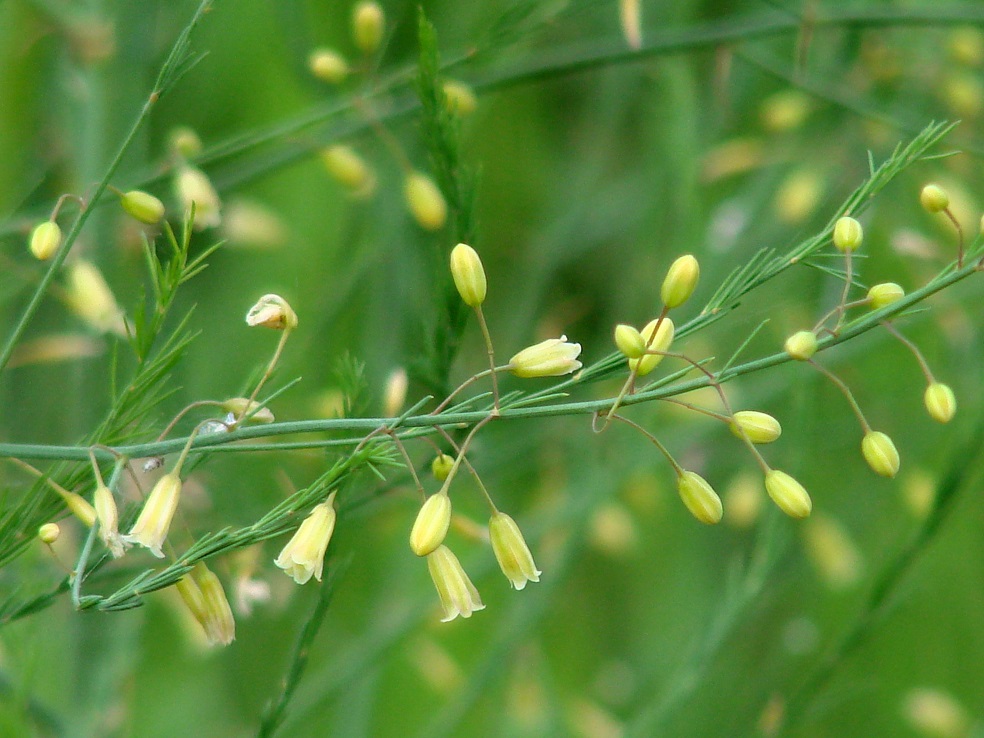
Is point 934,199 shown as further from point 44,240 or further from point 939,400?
point 44,240

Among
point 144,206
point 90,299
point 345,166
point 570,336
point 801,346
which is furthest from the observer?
point 570,336

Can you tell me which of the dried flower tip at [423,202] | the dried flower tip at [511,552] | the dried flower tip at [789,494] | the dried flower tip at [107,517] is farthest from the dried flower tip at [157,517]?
the dried flower tip at [423,202]

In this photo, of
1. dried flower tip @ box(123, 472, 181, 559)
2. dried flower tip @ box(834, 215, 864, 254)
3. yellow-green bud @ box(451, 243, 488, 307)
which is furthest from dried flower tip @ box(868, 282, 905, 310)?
dried flower tip @ box(123, 472, 181, 559)

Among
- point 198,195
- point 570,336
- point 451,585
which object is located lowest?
point 570,336

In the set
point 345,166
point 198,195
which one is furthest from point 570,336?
point 198,195

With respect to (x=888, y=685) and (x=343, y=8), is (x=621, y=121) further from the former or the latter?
(x=888, y=685)

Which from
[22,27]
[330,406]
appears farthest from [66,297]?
[22,27]

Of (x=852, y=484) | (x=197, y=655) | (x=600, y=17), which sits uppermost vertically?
(x=600, y=17)
